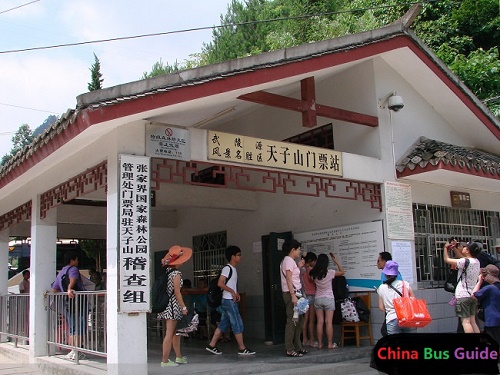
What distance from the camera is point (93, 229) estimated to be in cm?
1431

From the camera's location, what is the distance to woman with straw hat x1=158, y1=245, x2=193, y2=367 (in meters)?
6.74

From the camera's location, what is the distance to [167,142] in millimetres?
6352

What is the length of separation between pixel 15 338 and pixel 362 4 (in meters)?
18.8

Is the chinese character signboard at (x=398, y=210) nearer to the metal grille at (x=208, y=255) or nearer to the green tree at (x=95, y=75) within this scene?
the metal grille at (x=208, y=255)

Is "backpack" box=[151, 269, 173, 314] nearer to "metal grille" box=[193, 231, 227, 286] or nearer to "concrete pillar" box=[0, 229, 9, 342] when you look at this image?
"metal grille" box=[193, 231, 227, 286]

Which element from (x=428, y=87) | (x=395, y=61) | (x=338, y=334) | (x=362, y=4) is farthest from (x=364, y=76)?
(x=362, y=4)

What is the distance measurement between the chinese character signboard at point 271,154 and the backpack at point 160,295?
1697 mm

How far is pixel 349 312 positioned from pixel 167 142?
13.2ft

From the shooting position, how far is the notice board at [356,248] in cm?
863

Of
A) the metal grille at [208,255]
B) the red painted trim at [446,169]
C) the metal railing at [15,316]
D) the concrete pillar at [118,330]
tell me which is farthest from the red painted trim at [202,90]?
the metal grille at [208,255]

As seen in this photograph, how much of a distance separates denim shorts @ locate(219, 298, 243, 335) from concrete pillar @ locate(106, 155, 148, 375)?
1852 millimetres

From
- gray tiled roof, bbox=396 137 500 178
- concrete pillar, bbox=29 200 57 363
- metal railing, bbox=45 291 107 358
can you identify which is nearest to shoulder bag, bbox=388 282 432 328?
gray tiled roof, bbox=396 137 500 178

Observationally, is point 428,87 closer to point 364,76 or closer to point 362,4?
point 364,76

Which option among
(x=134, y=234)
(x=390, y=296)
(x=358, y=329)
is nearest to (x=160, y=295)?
(x=134, y=234)
